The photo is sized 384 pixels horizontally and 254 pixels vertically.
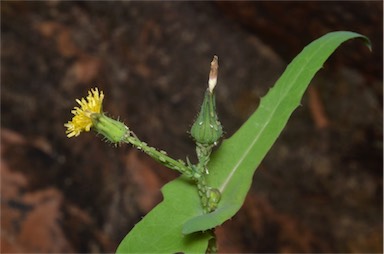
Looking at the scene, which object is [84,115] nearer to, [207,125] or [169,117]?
[207,125]

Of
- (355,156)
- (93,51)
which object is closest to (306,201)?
(355,156)

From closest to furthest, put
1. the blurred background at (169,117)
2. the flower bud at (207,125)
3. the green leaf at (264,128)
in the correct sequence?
the flower bud at (207,125)
the green leaf at (264,128)
the blurred background at (169,117)

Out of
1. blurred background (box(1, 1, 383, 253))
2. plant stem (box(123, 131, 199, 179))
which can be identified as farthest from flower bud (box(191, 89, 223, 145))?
blurred background (box(1, 1, 383, 253))

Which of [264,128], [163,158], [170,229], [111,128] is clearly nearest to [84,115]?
[111,128]

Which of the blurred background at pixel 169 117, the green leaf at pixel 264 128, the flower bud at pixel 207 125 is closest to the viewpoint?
the flower bud at pixel 207 125

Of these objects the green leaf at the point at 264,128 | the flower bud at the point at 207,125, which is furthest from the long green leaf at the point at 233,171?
the flower bud at the point at 207,125

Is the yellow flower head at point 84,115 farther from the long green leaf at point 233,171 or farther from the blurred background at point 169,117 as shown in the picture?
the blurred background at point 169,117

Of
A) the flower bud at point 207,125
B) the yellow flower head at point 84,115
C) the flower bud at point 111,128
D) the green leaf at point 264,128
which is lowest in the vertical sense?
the green leaf at point 264,128
